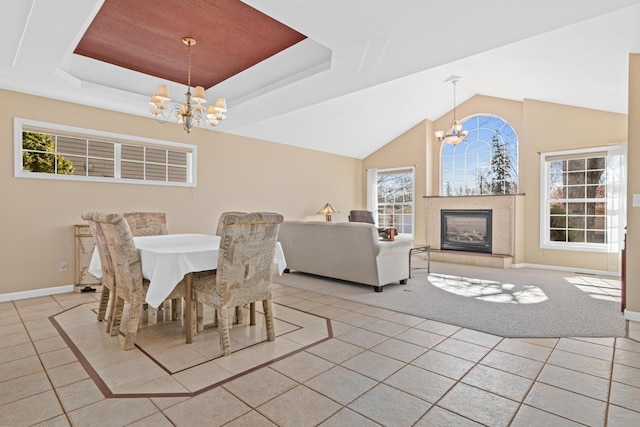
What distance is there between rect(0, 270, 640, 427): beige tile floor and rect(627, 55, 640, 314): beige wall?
16.5 inches

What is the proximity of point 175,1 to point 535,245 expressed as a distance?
6.66 meters

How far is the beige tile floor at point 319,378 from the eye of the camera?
1.73 meters

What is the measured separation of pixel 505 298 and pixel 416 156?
462 centimetres

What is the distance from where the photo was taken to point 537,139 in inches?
243

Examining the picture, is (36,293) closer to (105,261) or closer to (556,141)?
(105,261)

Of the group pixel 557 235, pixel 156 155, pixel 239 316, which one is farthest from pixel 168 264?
pixel 557 235

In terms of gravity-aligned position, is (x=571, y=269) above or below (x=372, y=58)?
below

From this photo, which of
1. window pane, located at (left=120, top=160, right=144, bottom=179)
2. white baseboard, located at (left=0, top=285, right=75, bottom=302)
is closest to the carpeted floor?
window pane, located at (left=120, top=160, right=144, bottom=179)

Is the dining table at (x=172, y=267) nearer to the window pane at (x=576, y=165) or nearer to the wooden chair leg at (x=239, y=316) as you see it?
the wooden chair leg at (x=239, y=316)

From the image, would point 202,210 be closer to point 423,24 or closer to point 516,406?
point 423,24

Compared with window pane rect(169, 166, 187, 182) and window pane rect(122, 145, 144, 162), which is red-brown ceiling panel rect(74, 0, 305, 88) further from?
window pane rect(169, 166, 187, 182)

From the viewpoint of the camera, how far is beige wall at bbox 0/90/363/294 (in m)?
4.02

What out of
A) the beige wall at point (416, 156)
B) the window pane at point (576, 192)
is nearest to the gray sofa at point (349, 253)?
the beige wall at point (416, 156)

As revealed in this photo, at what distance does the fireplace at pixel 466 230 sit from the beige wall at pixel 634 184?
342cm
